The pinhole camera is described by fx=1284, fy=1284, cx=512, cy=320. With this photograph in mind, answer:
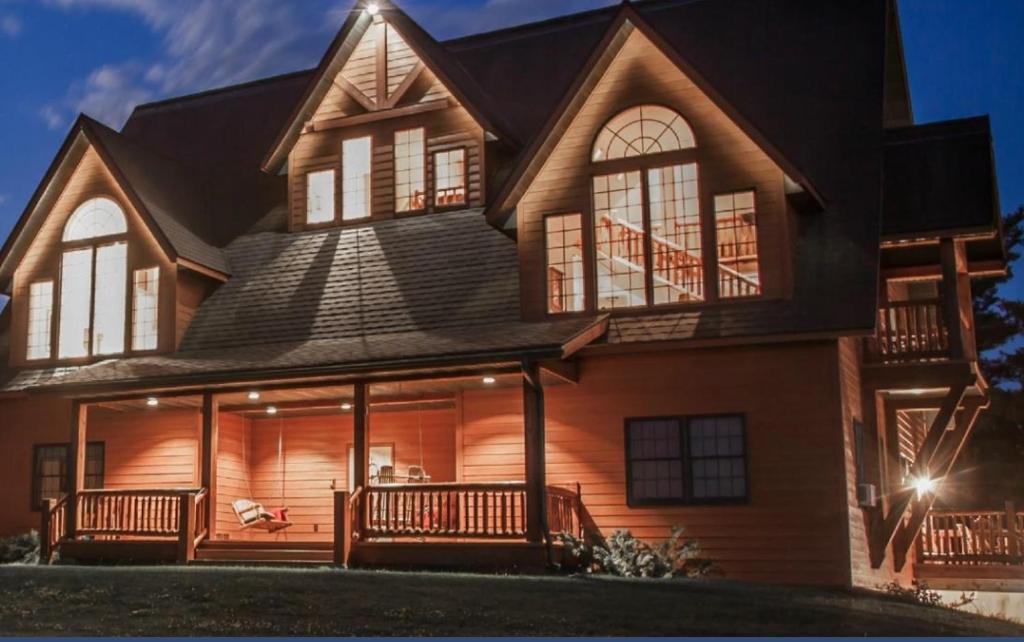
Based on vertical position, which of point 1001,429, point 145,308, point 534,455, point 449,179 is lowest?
point 534,455

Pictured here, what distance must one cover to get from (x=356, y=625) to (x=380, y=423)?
10394mm

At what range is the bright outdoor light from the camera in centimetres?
2156

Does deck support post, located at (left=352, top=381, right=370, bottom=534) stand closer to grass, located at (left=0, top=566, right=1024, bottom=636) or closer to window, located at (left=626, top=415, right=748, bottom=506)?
grass, located at (left=0, top=566, right=1024, bottom=636)

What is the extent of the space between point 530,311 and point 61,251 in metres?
10.4

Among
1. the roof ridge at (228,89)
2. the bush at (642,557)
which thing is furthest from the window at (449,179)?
the bush at (642,557)

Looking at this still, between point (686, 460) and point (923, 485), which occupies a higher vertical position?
point (686, 460)

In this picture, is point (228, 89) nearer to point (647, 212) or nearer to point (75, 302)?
point (75, 302)

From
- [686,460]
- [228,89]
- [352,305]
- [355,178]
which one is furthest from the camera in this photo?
[228,89]

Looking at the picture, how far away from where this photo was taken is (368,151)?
25.4 metres

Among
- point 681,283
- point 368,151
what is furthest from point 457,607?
point 368,151

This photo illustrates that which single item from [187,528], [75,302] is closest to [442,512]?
[187,528]

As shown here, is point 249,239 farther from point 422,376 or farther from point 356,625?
point 356,625

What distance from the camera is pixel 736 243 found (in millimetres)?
20984

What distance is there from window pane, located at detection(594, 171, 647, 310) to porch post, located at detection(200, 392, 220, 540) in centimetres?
698
